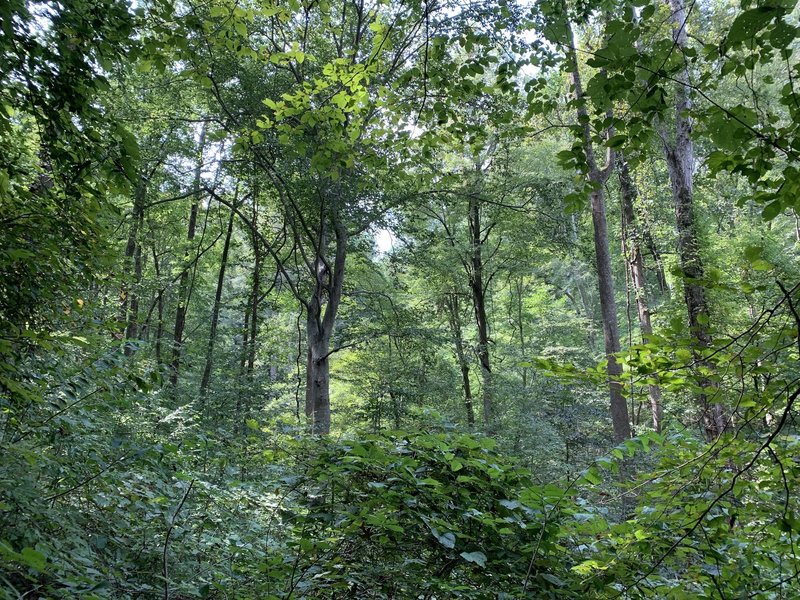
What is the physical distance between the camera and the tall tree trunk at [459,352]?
13602mm

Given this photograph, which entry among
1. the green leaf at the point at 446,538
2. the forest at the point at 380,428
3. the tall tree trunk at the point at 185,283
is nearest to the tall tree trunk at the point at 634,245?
the forest at the point at 380,428

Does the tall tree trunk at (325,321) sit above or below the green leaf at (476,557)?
above

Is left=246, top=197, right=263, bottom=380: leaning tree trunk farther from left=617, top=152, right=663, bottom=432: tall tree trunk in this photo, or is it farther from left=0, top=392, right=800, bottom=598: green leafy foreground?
left=0, top=392, right=800, bottom=598: green leafy foreground

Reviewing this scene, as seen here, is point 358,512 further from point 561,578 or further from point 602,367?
point 602,367

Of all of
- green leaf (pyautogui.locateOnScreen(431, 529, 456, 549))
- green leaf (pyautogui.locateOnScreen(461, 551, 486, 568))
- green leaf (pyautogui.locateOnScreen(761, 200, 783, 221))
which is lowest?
green leaf (pyautogui.locateOnScreen(461, 551, 486, 568))

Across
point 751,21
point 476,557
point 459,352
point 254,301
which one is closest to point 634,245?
point 459,352

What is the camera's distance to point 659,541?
2.38 m

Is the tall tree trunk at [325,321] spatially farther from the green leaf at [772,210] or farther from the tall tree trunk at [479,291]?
the green leaf at [772,210]

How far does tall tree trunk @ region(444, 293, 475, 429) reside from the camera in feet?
44.6

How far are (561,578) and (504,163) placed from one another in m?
12.3

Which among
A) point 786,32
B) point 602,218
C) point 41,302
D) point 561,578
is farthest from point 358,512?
point 602,218

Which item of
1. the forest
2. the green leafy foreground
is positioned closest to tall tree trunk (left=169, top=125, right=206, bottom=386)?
the forest

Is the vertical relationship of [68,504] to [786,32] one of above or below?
below

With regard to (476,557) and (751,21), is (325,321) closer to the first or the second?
(476,557)
